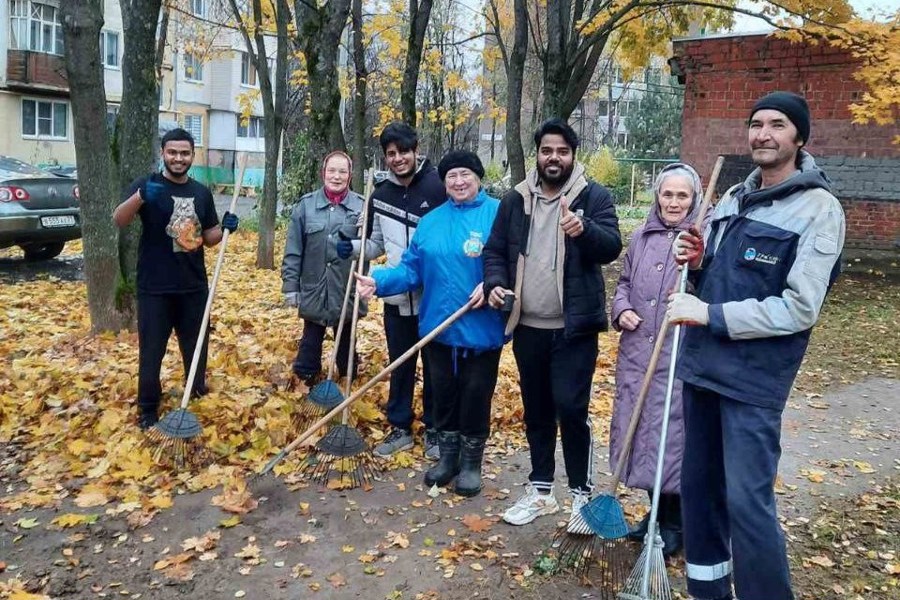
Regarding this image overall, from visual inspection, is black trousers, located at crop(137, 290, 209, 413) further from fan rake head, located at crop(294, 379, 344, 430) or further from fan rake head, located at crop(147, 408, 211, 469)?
fan rake head, located at crop(294, 379, 344, 430)

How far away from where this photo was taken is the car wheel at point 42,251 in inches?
Result: 483

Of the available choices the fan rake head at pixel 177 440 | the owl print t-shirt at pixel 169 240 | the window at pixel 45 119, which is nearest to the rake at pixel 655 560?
the fan rake head at pixel 177 440

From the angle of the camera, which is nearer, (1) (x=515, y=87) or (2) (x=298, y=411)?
(2) (x=298, y=411)

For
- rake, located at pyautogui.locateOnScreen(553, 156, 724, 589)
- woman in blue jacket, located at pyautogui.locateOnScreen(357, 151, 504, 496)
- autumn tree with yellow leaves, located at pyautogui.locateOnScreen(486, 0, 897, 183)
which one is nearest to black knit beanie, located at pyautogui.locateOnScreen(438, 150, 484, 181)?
woman in blue jacket, located at pyautogui.locateOnScreen(357, 151, 504, 496)

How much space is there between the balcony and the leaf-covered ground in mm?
26640

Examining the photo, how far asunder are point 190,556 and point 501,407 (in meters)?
2.70

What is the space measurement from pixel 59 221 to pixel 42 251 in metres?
1.33

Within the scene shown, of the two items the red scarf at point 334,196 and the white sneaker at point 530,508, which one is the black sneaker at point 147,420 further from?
the white sneaker at point 530,508

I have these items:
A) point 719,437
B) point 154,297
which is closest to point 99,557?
point 154,297

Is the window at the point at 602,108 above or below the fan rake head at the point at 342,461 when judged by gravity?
above

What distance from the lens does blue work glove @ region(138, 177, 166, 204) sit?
191 inches

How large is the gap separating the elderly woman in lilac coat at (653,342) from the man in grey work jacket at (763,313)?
627mm

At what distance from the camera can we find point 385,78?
23359 mm

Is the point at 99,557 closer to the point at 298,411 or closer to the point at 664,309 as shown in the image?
the point at 298,411
